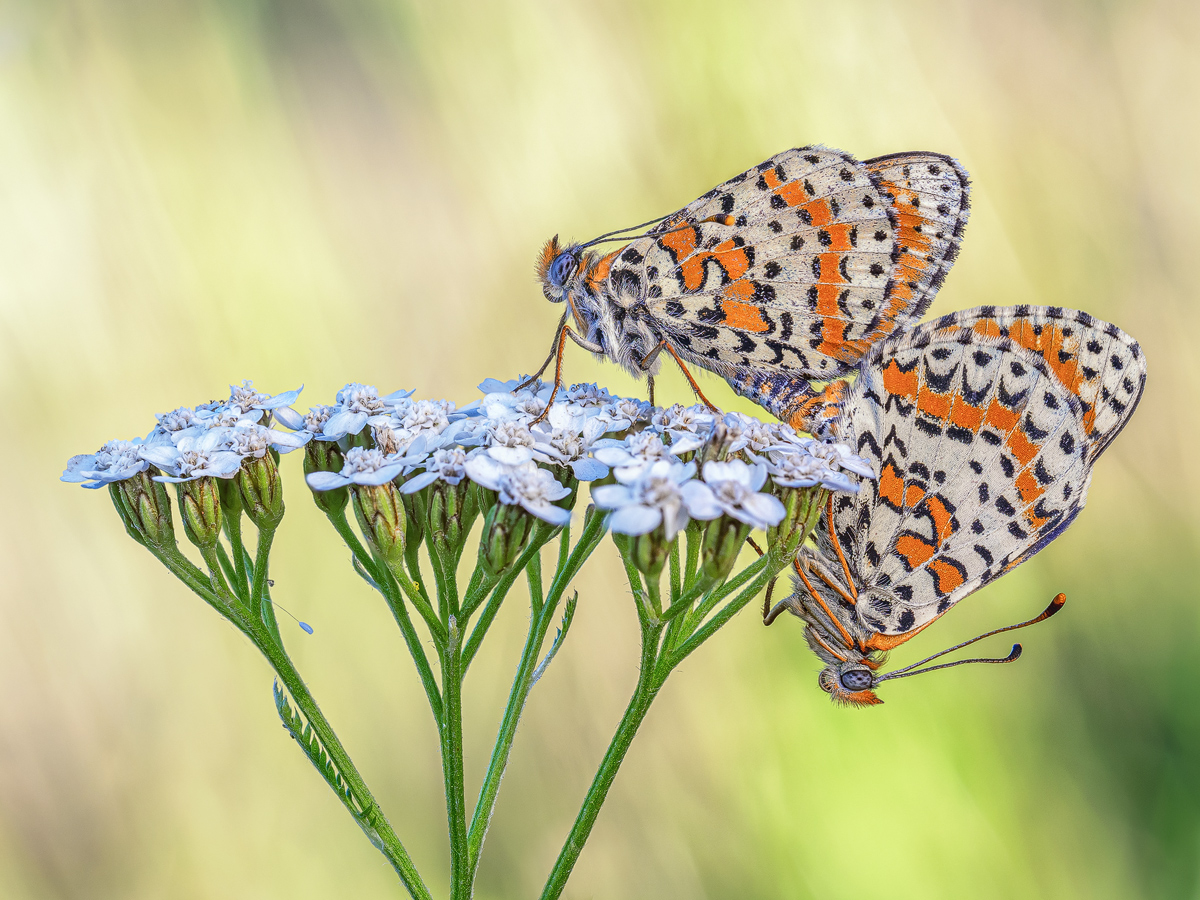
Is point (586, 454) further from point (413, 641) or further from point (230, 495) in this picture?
point (230, 495)

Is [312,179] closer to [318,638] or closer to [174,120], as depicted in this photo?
[174,120]

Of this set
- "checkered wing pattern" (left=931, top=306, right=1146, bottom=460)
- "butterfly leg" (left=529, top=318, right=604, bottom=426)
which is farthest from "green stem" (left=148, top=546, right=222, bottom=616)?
"checkered wing pattern" (left=931, top=306, right=1146, bottom=460)

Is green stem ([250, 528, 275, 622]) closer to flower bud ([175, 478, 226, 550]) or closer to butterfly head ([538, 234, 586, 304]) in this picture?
flower bud ([175, 478, 226, 550])

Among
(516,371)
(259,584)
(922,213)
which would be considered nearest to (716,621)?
(259,584)

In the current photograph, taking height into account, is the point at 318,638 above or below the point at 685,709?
above

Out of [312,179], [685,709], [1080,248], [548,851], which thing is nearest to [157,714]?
[548,851]

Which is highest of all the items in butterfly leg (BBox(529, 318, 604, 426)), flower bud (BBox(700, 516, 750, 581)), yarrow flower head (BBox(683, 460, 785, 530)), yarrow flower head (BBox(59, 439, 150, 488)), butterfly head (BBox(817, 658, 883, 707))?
yarrow flower head (BBox(59, 439, 150, 488))
